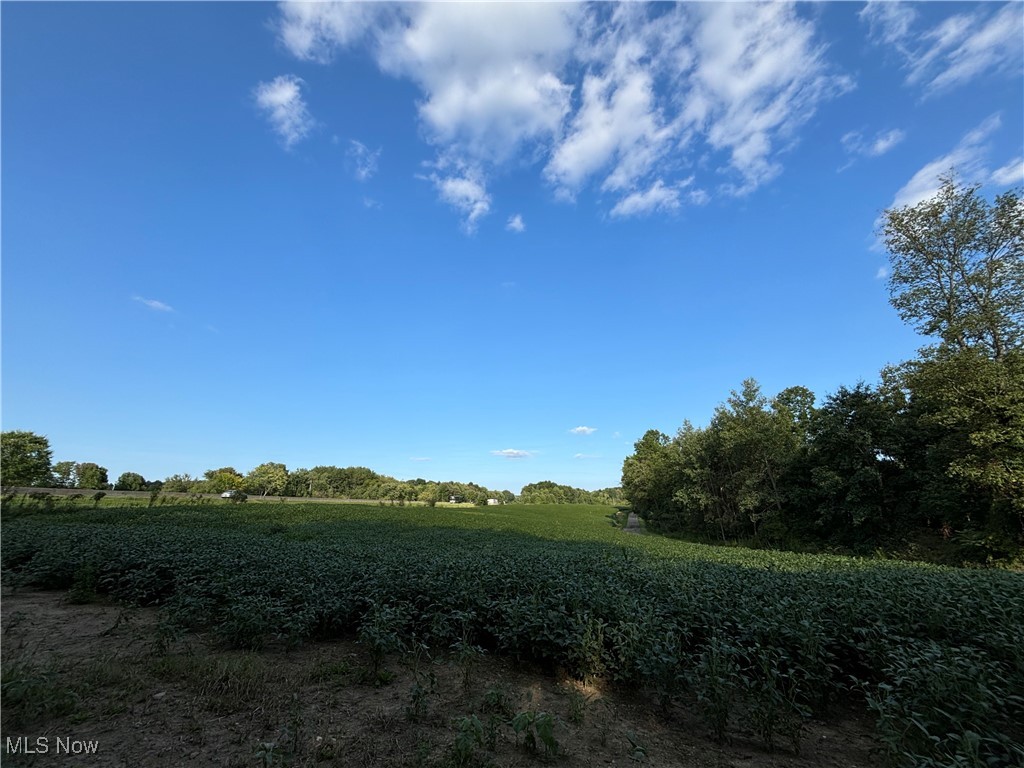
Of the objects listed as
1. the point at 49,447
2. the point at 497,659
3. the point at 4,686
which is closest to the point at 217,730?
the point at 4,686

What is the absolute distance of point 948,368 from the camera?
1889 cm

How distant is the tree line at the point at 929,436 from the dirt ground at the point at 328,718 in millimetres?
21296

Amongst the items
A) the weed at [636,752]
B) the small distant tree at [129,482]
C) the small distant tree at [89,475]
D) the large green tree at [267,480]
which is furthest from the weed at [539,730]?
the large green tree at [267,480]

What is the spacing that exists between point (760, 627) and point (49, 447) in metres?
50.8

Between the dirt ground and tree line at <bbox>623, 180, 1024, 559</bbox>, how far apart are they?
69.9 feet

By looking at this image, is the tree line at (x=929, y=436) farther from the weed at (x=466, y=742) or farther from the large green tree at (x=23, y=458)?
the large green tree at (x=23, y=458)

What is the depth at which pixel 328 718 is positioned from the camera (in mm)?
4395

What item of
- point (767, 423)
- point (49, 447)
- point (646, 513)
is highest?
point (767, 423)

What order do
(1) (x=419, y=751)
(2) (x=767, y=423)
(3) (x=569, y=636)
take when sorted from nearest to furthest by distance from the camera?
(1) (x=419, y=751) < (3) (x=569, y=636) < (2) (x=767, y=423)

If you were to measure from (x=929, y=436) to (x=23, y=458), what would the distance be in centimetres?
6169

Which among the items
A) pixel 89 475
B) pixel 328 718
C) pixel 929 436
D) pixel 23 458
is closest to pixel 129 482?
pixel 89 475

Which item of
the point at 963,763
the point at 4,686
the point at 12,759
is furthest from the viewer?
the point at 4,686

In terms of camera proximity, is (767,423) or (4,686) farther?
(767,423)

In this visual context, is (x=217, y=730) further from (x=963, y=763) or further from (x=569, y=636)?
→ (x=963, y=763)
